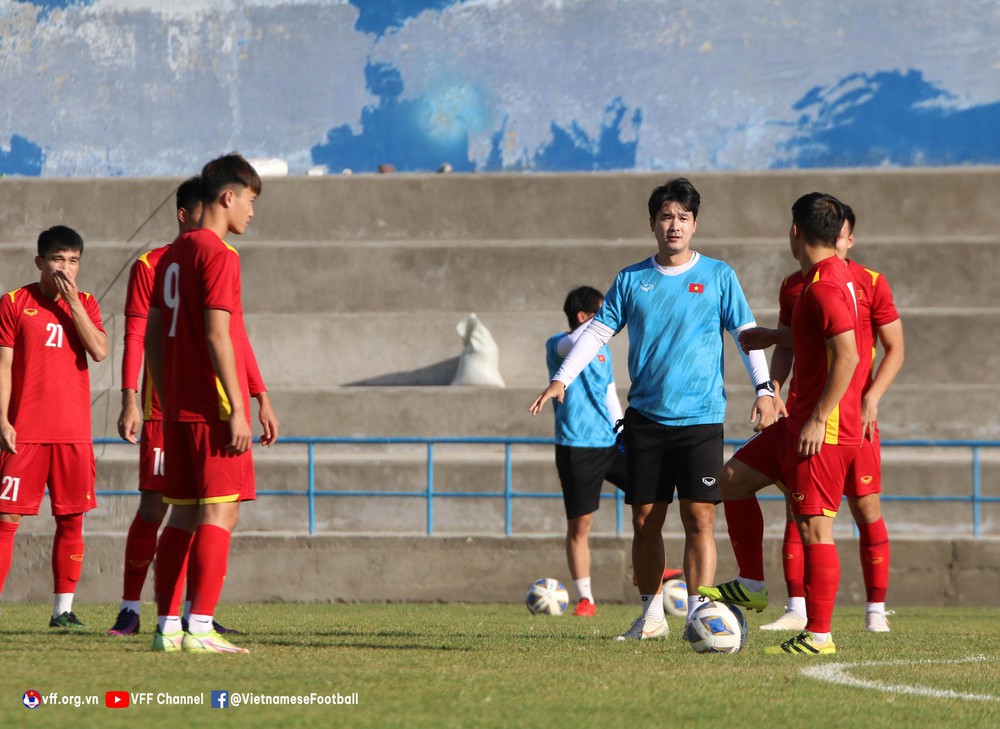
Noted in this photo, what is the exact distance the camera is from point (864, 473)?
7852 millimetres

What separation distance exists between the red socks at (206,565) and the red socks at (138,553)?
1.80 m

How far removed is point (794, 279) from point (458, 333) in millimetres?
8904

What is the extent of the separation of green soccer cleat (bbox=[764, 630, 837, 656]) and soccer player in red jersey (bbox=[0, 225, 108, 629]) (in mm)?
3726

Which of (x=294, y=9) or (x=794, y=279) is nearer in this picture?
(x=794, y=279)

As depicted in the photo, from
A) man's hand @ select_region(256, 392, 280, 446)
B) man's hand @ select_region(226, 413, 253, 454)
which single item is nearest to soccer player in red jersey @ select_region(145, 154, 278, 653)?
man's hand @ select_region(226, 413, 253, 454)

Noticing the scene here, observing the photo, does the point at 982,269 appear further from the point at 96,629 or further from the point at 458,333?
the point at 96,629

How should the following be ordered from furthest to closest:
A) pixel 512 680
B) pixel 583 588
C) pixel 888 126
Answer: pixel 888 126 < pixel 583 588 < pixel 512 680

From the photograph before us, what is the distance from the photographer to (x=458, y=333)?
54.0 ft

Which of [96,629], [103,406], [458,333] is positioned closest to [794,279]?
[96,629]

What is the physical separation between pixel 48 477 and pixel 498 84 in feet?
44.6

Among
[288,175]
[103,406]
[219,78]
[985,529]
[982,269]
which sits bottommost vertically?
[985,529]

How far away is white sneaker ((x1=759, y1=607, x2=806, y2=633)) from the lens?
8.03 meters

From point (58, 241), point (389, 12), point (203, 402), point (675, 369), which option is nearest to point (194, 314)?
point (203, 402)

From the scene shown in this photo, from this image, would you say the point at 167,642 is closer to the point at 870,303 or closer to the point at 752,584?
the point at 752,584
